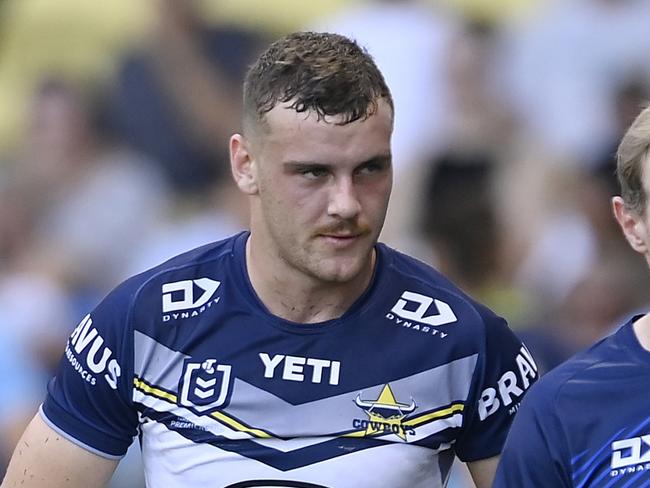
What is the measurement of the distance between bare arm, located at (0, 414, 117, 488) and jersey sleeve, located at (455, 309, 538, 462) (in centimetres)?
85

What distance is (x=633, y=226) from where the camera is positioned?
2.80 m

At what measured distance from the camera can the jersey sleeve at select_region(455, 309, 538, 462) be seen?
10.6 ft

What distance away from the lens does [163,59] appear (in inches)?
281

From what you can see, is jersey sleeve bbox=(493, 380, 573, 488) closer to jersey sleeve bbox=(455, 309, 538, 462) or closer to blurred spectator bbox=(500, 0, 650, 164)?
jersey sleeve bbox=(455, 309, 538, 462)

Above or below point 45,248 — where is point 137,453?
below

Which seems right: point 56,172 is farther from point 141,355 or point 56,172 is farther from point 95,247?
point 141,355

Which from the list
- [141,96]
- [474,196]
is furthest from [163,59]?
[474,196]

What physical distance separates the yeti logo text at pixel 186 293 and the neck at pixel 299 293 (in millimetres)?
112

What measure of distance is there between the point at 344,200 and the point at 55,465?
0.96 m

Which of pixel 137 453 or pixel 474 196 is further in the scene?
pixel 474 196

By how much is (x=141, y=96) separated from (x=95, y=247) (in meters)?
0.79

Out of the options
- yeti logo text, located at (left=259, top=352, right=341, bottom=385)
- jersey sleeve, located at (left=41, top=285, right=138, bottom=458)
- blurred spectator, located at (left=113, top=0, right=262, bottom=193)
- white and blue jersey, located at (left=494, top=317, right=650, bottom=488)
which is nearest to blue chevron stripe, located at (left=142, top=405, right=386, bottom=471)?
yeti logo text, located at (left=259, top=352, right=341, bottom=385)

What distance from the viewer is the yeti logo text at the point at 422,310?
328cm

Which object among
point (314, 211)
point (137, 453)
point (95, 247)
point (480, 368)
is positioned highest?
point (314, 211)
